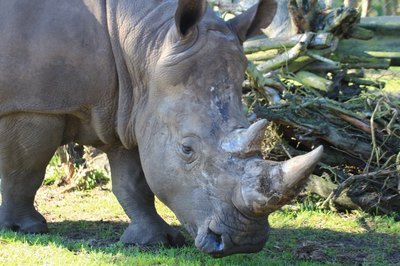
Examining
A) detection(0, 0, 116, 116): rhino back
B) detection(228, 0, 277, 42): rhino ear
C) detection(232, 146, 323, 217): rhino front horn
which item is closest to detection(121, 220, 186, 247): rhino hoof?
detection(0, 0, 116, 116): rhino back

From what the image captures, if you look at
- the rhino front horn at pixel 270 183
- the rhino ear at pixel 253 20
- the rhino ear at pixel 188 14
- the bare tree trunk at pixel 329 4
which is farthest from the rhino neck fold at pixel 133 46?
the bare tree trunk at pixel 329 4

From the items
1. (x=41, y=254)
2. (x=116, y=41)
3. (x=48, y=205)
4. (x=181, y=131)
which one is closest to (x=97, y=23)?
(x=116, y=41)

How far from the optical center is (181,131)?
6.30 m

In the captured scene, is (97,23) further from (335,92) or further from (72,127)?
(335,92)

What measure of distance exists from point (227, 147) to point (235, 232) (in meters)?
0.58

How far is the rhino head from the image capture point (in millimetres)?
5770

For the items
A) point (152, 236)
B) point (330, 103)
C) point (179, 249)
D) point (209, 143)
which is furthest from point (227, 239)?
point (330, 103)

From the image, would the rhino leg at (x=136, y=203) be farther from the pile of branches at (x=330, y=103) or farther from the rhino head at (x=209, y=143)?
the pile of branches at (x=330, y=103)

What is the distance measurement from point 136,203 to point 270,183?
1.99 meters

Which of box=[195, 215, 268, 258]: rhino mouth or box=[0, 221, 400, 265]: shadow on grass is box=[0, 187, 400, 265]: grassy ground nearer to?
box=[0, 221, 400, 265]: shadow on grass

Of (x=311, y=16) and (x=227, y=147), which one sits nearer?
(x=227, y=147)

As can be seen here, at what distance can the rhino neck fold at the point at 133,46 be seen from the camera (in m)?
6.73

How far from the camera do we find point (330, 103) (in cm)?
891

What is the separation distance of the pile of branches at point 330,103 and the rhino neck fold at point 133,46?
2162 millimetres
